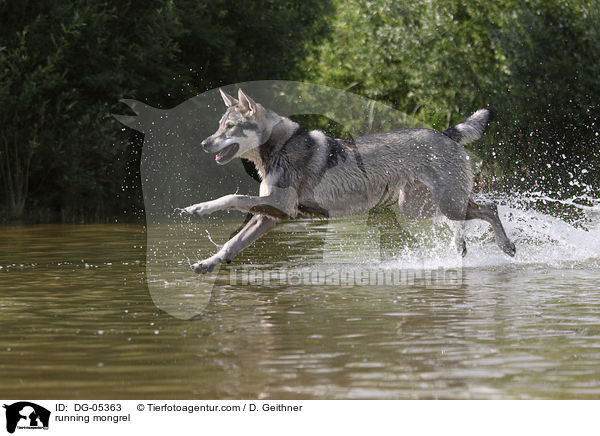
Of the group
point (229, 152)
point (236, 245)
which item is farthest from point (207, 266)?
point (229, 152)

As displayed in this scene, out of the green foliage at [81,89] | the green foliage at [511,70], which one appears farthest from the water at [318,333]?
the green foliage at [511,70]

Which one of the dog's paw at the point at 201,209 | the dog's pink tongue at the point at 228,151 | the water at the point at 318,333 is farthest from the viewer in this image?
the dog's pink tongue at the point at 228,151

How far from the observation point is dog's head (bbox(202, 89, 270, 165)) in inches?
367

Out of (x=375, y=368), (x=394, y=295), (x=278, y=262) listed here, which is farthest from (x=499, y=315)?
(x=278, y=262)

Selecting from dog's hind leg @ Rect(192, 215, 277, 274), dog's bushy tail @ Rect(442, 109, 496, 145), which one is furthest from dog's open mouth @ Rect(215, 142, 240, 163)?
dog's bushy tail @ Rect(442, 109, 496, 145)

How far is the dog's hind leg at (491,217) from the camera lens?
1078cm

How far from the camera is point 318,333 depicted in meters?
6.27

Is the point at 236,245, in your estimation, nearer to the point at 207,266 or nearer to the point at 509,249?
the point at 207,266

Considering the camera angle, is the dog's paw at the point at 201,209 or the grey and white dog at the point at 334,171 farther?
the grey and white dog at the point at 334,171

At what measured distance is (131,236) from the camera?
15.7m
